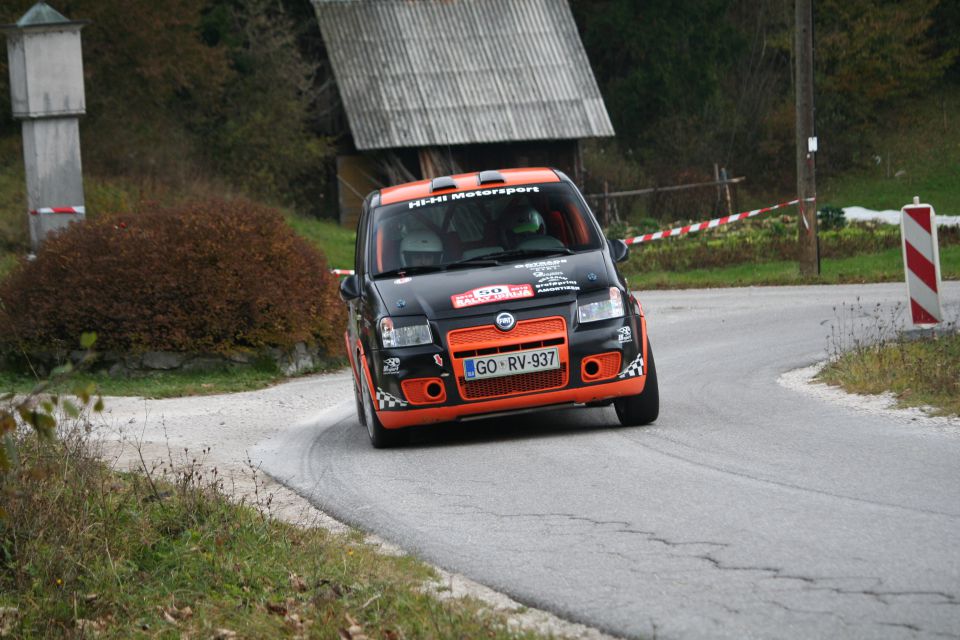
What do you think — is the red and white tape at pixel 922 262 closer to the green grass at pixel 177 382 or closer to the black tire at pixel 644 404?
the black tire at pixel 644 404

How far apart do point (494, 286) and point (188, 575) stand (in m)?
4.25

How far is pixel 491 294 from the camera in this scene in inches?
408

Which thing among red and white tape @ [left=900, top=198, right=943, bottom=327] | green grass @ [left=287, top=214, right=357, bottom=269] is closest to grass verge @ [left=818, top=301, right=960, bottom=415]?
red and white tape @ [left=900, top=198, right=943, bottom=327]

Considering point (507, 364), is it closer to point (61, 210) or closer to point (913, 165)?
point (61, 210)

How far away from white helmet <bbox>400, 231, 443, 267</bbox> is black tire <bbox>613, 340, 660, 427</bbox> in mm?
1744

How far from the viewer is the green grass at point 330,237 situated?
1345 inches

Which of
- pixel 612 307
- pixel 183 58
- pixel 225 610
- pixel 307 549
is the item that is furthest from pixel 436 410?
pixel 183 58

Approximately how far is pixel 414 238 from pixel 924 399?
3971mm

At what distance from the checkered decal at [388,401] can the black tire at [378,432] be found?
0.53ft

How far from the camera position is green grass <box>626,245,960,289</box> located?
24.7 metres

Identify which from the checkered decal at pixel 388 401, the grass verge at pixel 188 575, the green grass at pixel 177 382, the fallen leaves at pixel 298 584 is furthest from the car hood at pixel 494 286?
the green grass at pixel 177 382

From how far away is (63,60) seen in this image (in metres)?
21.6

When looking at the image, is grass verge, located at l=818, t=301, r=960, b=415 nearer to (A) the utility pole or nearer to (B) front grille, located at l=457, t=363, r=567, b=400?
(B) front grille, located at l=457, t=363, r=567, b=400

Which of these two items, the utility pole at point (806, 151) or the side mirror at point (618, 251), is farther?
the utility pole at point (806, 151)
